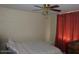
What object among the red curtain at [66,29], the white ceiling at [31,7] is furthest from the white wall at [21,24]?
the red curtain at [66,29]

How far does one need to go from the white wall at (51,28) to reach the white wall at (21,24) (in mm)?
40

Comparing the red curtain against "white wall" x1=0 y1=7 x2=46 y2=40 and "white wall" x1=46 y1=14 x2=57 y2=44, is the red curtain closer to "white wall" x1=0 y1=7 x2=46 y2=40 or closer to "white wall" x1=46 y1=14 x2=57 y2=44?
"white wall" x1=46 y1=14 x2=57 y2=44

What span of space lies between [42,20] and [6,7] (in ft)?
1.19

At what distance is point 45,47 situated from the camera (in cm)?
112

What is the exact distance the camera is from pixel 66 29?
1.13m

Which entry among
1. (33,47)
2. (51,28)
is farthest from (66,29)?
(33,47)

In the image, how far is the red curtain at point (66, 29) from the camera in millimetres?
1110

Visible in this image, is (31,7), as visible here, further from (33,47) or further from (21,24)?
(33,47)

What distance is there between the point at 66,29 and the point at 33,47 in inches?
14.4

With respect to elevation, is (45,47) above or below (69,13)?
below

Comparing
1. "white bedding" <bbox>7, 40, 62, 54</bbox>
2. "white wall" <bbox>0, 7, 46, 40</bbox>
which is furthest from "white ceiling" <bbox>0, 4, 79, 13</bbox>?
"white bedding" <bbox>7, 40, 62, 54</bbox>

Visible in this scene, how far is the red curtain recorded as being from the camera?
3.64 ft
